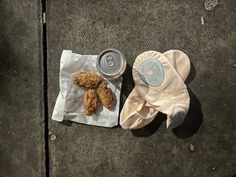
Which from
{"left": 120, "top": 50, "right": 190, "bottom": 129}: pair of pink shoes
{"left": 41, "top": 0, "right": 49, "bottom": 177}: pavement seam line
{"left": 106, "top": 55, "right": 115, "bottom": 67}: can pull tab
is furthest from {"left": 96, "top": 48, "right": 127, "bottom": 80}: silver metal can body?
{"left": 41, "top": 0, "right": 49, "bottom": 177}: pavement seam line

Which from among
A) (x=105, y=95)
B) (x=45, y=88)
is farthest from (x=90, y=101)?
(x=45, y=88)

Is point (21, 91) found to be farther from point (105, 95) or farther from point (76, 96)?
point (105, 95)

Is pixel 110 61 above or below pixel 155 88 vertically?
above

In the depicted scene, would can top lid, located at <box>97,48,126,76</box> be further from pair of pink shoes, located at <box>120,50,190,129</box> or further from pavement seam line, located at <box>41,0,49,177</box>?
pavement seam line, located at <box>41,0,49,177</box>

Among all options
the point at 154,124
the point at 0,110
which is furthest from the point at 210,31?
the point at 0,110

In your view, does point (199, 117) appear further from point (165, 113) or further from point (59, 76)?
point (59, 76)

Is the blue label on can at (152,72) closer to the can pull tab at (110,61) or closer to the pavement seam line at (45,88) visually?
the can pull tab at (110,61)

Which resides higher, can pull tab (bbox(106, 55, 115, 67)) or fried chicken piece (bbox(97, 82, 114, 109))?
can pull tab (bbox(106, 55, 115, 67))

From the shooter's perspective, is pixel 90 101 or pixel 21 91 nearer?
pixel 90 101
